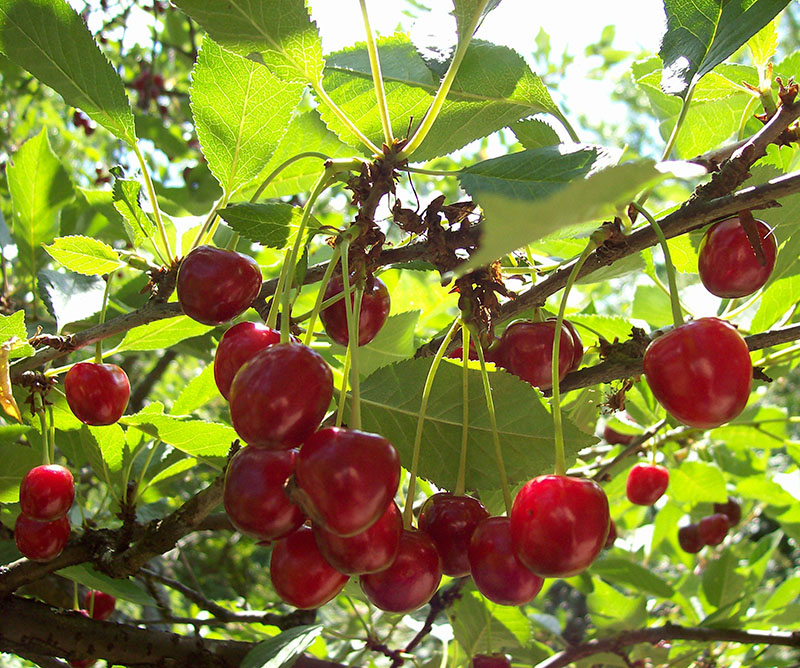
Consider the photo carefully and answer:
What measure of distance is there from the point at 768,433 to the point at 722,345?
1450mm

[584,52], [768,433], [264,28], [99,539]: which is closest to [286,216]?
[264,28]

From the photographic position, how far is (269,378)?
0.73 m

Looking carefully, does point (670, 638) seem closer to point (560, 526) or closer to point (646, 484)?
point (646, 484)

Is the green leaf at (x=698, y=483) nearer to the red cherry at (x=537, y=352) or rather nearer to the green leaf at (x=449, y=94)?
the red cherry at (x=537, y=352)

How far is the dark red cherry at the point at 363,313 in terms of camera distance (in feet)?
3.47

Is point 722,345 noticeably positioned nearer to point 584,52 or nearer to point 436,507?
point 436,507

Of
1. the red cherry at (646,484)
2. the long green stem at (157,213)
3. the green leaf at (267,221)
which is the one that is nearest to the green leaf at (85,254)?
the long green stem at (157,213)

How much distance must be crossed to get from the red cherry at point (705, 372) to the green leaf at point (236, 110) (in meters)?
0.73

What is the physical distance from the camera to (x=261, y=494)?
0.78m

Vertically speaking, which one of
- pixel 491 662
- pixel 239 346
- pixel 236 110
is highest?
pixel 236 110

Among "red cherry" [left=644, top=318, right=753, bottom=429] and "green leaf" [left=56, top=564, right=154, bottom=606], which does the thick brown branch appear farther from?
"red cherry" [left=644, top=318, right=753, bottom=429]

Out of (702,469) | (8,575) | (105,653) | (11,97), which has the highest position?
(11,97)

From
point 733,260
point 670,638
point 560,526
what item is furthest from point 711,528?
point 560,526

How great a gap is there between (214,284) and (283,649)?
55 cm
